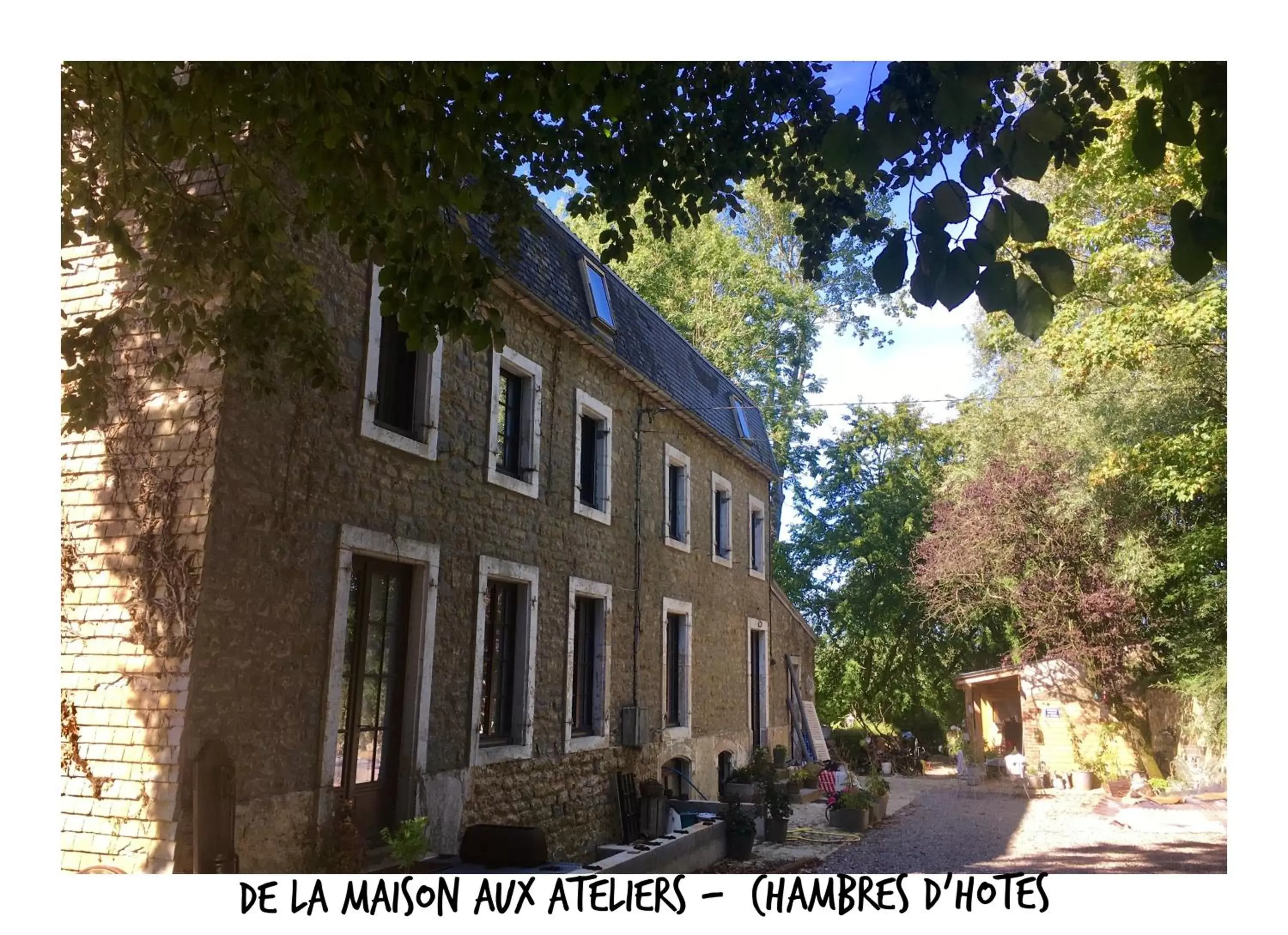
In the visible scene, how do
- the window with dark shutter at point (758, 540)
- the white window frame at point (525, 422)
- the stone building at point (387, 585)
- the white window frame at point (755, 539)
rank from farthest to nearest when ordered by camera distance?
the window with dark shutter at point (758, 540) < the white window frame at point (755, 539) < the white window frame at point (525, 422) < the stone building at point (387, 585)

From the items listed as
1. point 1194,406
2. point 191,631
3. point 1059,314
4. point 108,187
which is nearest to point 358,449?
point 191,631

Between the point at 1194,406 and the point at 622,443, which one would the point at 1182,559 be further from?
the point at 622,443

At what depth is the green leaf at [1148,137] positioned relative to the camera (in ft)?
7.00

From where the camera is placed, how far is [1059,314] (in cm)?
927

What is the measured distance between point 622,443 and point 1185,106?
263 inches

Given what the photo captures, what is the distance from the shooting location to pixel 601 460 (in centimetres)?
843

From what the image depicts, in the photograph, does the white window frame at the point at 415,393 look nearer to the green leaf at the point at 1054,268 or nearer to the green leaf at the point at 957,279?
the green leaf at the point at 957,279

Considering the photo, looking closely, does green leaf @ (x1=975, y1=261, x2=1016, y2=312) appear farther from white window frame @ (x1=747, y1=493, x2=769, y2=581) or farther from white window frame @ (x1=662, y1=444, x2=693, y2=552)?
white window frame @ (x1=747, y1=493, x2=769, y2=581)

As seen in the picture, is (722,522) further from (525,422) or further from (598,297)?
(525,422)

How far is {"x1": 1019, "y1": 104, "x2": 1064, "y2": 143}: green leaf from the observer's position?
6.86ft

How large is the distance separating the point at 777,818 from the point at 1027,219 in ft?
24.5

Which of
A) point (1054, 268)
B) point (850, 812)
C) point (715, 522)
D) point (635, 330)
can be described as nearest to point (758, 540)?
point (715, 522)

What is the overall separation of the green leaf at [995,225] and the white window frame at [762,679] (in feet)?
33.0

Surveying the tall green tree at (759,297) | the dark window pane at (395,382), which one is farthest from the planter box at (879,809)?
the dark window pane at (395,382)
